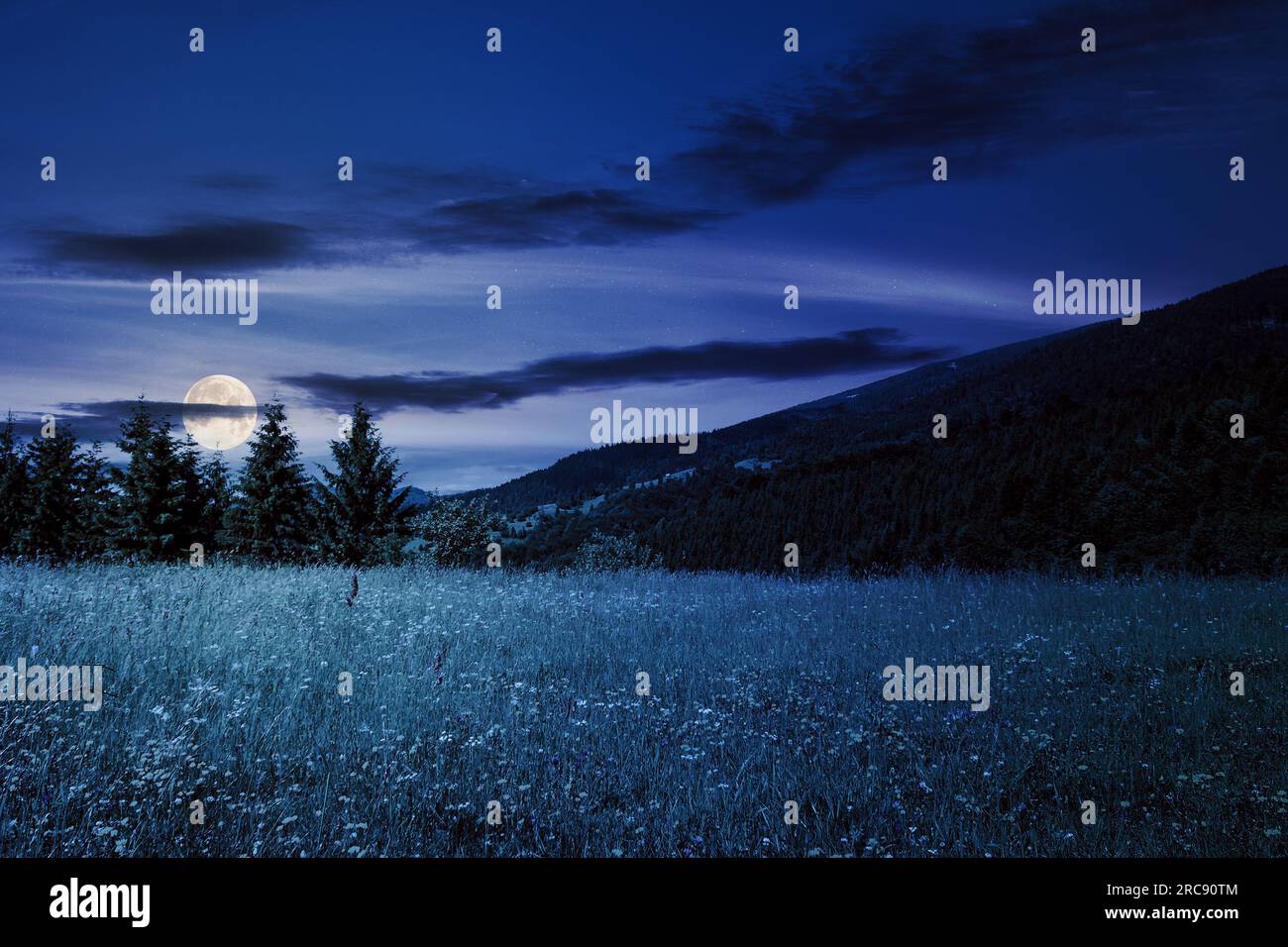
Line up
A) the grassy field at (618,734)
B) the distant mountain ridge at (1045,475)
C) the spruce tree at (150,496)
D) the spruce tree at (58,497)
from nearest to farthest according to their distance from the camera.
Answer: the grassy field at (618,734)
the distant mountain ridge at (1045,475)
the spruce tree at (150,496)
the spruce tree at (58,497)

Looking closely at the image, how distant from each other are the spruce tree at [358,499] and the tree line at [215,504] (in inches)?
2.4

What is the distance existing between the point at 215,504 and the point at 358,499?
795 cm

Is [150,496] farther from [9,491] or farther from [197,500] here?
[9,491]

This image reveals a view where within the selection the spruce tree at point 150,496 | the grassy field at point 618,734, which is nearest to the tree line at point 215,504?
the spruce tree at point 150,496

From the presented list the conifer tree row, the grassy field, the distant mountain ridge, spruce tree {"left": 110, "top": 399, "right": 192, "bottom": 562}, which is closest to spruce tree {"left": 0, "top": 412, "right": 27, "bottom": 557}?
the conifer tree row

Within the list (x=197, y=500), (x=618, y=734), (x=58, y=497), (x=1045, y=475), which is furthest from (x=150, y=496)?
(x=1045, y=475)

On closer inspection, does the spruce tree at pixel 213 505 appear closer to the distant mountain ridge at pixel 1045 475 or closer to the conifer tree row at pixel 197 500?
the conifer tree row at pixel 197 500

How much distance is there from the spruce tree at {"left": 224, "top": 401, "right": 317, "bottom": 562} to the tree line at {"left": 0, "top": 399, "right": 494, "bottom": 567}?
0.18ft

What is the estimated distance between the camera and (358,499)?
43375 mm

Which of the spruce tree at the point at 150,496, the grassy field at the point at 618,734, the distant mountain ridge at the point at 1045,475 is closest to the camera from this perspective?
the grassy field at the point at 618,734

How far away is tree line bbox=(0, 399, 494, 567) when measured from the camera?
3672 cm

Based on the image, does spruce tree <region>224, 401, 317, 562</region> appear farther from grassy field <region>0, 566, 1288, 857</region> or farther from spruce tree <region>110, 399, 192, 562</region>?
grassy field <region>0, 566, 1288, 857</region>

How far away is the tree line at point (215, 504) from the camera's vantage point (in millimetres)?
36719
